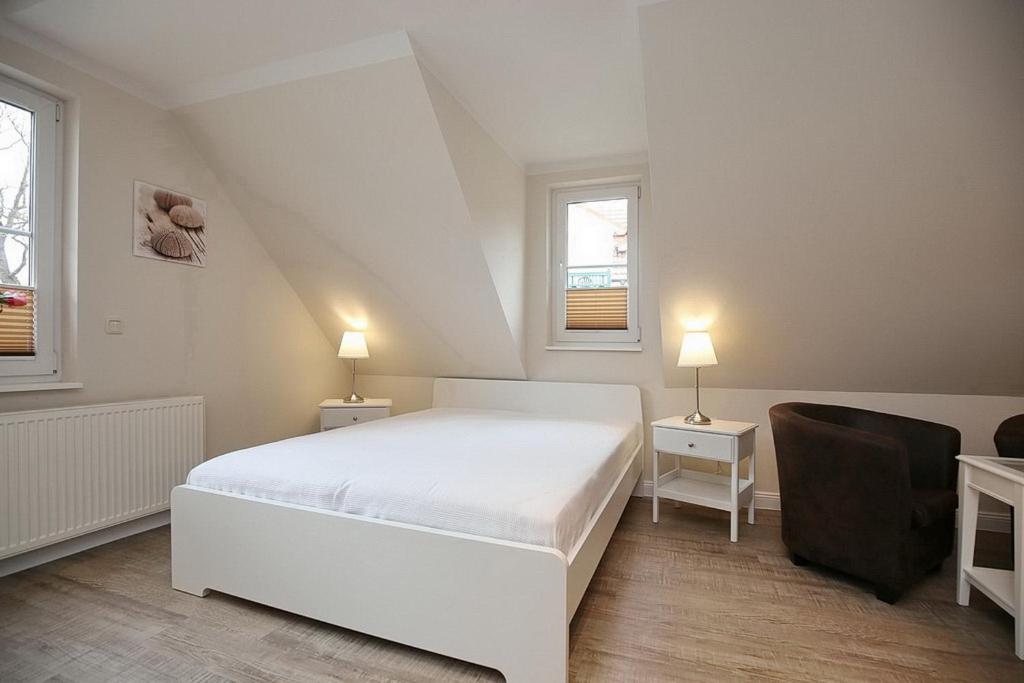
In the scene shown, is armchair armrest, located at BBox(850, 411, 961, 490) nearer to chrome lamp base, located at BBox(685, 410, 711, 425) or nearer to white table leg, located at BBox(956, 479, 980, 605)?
white table leg, located at BBox(956, 479, 980, 605)

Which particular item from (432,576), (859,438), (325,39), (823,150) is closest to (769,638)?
(859,438)

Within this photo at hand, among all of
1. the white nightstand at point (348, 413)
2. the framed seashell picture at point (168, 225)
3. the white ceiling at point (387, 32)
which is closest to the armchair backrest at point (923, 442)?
the white ceiling at point (387, 32)

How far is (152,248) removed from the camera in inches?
110

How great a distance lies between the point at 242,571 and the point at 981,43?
3.53m

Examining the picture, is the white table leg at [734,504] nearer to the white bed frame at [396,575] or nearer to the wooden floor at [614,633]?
the wooden floor at [614,633]

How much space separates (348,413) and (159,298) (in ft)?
4.86

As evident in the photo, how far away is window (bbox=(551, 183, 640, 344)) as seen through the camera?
11.9 feet

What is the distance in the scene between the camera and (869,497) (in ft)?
6.75

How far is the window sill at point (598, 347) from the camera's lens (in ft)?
11.8

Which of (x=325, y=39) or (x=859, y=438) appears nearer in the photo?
(x=859, y=438)

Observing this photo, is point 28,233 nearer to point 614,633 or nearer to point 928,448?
point 614,633

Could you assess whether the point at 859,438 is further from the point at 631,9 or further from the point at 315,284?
the point at 315,284

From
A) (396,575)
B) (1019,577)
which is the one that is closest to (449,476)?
(396,575)

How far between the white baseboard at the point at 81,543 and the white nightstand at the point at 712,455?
296 cm
